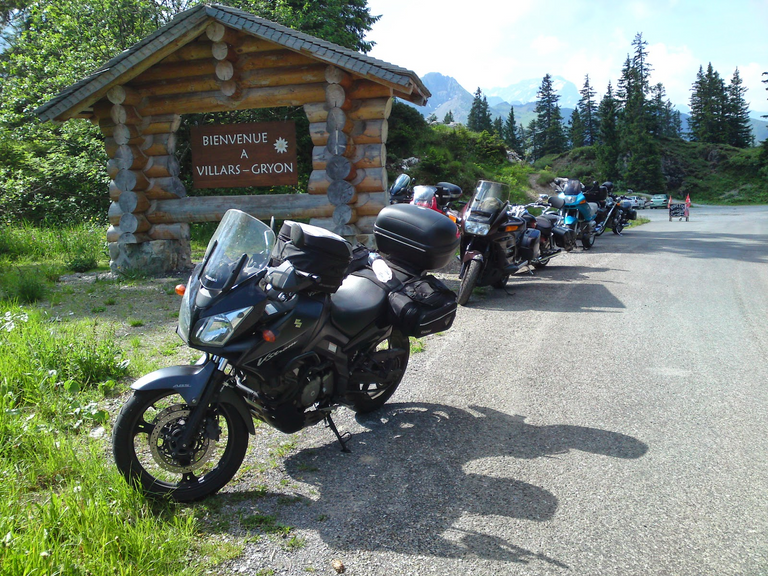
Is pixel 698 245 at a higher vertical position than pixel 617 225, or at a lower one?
Result: lower

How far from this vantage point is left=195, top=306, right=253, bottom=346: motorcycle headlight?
10.2 feet

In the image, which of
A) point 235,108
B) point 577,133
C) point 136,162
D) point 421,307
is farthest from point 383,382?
point 577,133

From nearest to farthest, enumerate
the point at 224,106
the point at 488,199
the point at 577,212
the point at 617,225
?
the point at 488,199 < the point at 224,106 < the point at 577,212 < the point at 617,225

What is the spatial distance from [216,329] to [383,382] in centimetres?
153

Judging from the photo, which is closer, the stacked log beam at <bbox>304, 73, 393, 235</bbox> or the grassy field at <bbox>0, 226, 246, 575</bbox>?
the grassy field at <bbox>0, 226, 246, 575</bbox>

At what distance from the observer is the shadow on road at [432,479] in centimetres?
299

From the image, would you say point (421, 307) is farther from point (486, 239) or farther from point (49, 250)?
→ point (49, 250)

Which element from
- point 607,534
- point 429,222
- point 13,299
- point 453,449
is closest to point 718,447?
point 607,534

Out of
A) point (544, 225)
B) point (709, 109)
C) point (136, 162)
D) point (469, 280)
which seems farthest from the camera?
point (709, 109)

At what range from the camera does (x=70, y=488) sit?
10.2 feet

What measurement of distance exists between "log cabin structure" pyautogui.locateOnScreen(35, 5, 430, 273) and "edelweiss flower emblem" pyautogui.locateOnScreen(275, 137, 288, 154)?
615 mm

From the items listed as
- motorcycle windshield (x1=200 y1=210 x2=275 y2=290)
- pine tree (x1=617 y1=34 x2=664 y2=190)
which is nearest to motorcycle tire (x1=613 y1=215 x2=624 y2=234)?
motorcycle windshield (x1=200 y1=210 x2=275 y2=290)

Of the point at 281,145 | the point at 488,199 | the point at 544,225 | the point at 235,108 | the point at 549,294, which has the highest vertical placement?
the point at 235,108

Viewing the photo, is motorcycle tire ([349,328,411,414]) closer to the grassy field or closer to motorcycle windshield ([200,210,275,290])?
motorcycle windshield ([200,210,275,290])
